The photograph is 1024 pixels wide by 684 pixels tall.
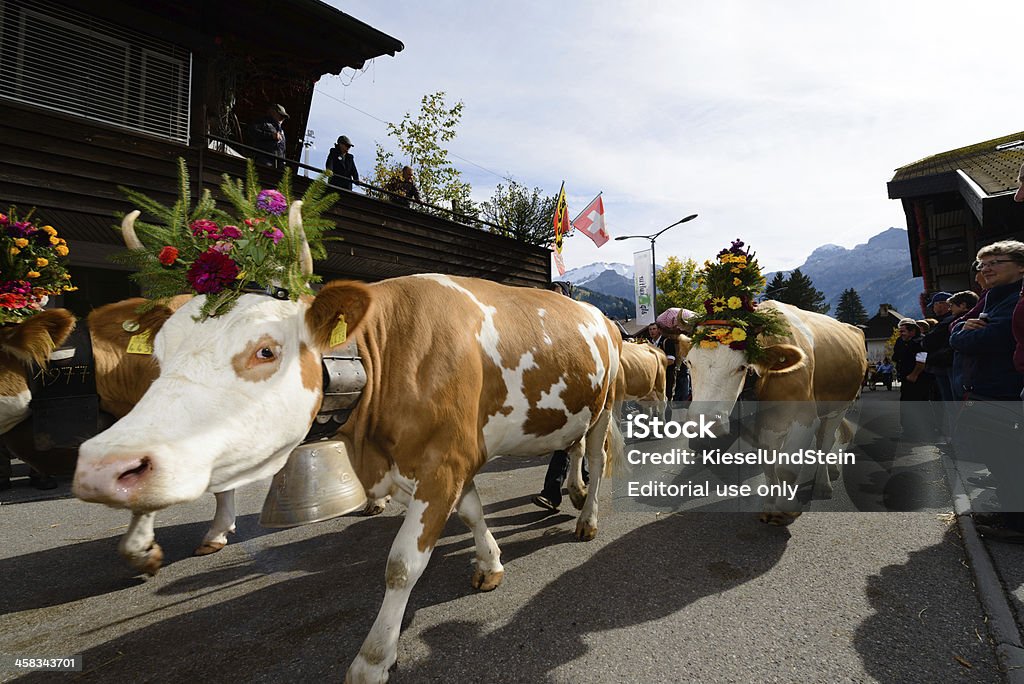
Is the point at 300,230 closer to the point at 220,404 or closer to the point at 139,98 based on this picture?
the point at 220,404

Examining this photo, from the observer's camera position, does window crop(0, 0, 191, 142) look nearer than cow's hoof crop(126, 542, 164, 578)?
No

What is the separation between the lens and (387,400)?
2.38 meters

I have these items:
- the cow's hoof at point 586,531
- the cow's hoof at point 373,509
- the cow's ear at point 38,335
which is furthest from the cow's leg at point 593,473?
the cow's ear at point 38,335

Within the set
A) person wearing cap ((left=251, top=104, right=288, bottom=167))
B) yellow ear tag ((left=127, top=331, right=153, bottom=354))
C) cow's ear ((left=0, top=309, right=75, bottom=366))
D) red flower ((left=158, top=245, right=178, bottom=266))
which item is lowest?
yellow ear tag ((left=127, top=331, right=153, bottom=354))

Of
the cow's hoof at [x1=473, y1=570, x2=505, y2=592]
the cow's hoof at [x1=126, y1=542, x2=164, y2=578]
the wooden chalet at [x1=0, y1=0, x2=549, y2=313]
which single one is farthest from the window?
the cow's hoof at [x1=473, y1=570, x2=505, y2=592]

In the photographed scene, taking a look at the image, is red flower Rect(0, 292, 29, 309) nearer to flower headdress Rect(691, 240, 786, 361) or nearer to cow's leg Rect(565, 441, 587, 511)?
cow's leg Rect(565, 441, 587, 511)

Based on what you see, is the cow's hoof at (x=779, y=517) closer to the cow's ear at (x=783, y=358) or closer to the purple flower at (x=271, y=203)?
the cow's ear at (x=783, y=358)

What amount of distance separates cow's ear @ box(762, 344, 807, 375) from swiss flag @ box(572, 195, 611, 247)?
41.3 ft

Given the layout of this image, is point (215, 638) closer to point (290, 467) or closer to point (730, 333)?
point (290, 467)

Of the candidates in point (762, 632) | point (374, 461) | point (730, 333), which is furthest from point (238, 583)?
point (730, 333)

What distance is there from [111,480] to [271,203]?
1.26 meters

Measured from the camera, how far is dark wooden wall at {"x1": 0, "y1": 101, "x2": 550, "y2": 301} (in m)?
6.01

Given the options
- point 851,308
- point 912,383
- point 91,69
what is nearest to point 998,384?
point 912,383

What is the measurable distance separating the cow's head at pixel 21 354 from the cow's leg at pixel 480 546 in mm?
2588
